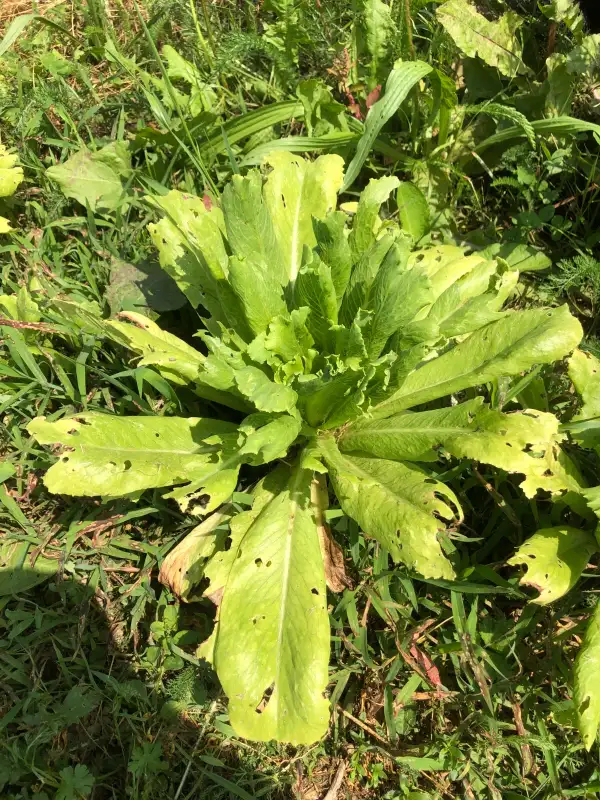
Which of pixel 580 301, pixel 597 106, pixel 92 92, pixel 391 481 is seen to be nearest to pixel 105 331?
pixel 391 481

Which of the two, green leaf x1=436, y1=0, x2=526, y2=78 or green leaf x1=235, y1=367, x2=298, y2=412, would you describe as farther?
green leaf x1=436, y1=0, x2=526, y2=78

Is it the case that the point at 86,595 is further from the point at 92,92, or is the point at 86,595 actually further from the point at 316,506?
the point at 92,92

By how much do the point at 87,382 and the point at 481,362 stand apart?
1.58m

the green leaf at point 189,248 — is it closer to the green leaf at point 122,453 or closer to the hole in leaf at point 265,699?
the green leaf at point 122,453


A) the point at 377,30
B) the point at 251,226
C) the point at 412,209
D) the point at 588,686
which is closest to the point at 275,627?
the point at 588,686

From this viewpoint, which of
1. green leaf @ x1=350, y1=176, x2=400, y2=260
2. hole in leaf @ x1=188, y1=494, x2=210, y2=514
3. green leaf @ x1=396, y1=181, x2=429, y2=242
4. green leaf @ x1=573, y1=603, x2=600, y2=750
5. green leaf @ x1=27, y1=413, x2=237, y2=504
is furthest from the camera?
green leaf @ x1=396, y1=181, x2=429, y2=242

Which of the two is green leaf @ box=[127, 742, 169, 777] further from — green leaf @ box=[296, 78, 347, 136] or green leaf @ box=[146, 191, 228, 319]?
green leaf @ box=[296, 78, 347, 136]

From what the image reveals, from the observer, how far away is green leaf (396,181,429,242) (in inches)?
112

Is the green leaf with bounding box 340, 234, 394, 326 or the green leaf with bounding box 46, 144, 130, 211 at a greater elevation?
the green leaf with bounding box 46, 144, 130, 211

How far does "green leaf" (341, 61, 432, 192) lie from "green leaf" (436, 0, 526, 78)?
38 centimetres

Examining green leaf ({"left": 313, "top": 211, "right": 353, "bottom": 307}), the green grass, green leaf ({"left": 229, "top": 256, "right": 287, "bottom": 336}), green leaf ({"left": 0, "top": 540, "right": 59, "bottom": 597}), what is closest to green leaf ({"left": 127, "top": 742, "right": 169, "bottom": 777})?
the green grass

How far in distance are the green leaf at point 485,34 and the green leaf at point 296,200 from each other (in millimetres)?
1000

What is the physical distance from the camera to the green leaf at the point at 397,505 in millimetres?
1772

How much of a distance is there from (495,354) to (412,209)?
103 centimetres
